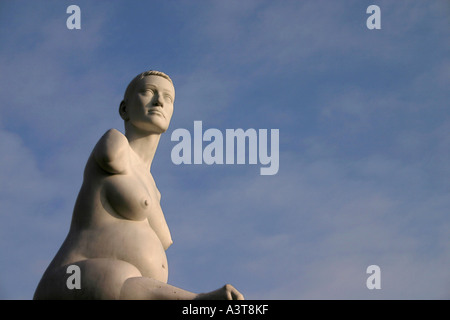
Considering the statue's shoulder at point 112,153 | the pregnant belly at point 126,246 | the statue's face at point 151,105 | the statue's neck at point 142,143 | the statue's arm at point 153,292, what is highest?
the statue's face at point 151,105

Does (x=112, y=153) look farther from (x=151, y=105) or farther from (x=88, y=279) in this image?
(x=88, y=279)

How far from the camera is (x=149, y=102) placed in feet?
32.3

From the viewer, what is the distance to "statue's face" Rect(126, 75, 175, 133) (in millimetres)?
9766

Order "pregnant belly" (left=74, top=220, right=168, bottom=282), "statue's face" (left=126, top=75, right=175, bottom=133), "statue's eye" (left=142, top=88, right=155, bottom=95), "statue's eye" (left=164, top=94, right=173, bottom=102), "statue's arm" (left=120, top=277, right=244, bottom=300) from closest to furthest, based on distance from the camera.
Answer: "statue's arm" (left=120, top=277, right=244, bottom=300) → "pregnant belly" (left=74, top=220, right=168, bottom=282) → "statue's face" (left=126, top=75, right=175, bottom=133) → "statue's eye" (left=142, top=88, right=155, bottom=95) → "statue's eye" (left=164, top=94, right=173, bottom=102)

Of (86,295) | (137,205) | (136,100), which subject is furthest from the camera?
(136,100)

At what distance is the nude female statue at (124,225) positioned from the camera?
7.75m

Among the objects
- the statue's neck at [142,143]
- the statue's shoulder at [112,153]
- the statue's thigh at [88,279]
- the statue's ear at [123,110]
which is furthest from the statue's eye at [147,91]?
the statue's thigh at [88,279]

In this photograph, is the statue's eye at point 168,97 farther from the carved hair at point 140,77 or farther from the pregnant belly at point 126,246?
the pregnant belly at point 126,246

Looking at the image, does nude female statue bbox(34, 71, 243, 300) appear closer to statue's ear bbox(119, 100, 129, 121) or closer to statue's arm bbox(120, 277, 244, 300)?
statue's arm bbox(120, 277, 244, 300)

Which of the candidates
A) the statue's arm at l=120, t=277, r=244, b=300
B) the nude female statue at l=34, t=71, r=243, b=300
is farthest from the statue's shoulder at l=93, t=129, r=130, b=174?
the statue's arm at l=120, t=277, r=244, b=300
